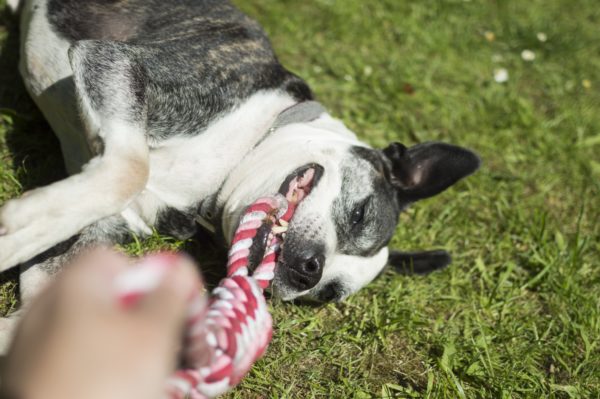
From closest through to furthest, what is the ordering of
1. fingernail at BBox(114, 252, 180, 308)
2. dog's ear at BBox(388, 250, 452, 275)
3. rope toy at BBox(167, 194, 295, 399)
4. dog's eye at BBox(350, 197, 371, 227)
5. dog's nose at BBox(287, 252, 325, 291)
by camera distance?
fingernail at BBox(114, 252, 180, 308), rope toy at BBox(167, 194, 295, 399), dog's nose at BBox(287, 252, 325, 291), dog's eye at BBox(350, 197, 371, 227), dog's ear at BBox(388, 250, 452, 275)

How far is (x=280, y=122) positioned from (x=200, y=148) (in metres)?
0.50

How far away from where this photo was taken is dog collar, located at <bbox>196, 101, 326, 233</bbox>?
11.9 feet

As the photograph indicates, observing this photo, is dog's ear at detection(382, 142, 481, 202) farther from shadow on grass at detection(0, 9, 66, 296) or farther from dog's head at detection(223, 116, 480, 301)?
shadow on grass at detection(0, 9, 66, 296)

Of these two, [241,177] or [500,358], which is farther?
[500,358]

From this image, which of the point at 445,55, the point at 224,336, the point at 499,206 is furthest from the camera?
the point at 445,55

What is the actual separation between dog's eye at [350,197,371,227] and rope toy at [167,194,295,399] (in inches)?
24.6

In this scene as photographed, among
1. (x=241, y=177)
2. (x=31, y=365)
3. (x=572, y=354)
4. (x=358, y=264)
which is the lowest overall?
(x=572, y=354)

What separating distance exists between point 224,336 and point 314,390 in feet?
3.96

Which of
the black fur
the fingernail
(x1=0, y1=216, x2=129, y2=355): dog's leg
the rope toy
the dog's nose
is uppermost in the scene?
the fingernail

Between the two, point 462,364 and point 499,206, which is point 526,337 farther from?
point 499,206

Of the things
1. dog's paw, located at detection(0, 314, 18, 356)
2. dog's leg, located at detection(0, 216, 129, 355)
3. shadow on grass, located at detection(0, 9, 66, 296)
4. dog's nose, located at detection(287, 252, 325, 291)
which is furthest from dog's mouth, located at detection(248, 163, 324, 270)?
shadow on grass, located at detection(0, 9, 66, 296)

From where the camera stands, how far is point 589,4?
25.8 ft

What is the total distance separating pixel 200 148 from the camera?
356 cm

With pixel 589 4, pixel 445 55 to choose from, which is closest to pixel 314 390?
pixel 445 55
